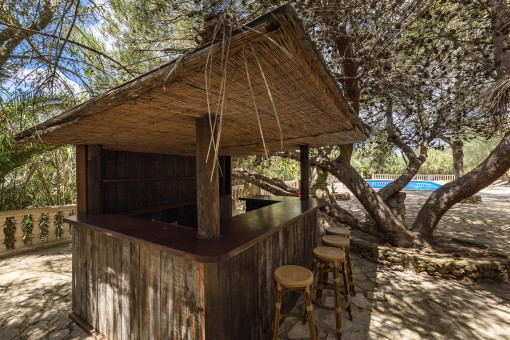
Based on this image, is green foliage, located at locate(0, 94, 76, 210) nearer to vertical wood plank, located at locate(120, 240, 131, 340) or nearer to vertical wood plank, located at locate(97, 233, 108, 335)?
vertical wood plank, located at locate(97, 233, 108, 335)

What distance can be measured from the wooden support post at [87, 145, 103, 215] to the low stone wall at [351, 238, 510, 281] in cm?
482

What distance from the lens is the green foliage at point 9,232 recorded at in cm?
431

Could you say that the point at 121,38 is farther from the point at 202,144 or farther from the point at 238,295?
the point at 238,295

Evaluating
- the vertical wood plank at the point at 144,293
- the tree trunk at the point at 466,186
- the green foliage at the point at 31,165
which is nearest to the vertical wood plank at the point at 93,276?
the vertical wood plank at the point at 144,293

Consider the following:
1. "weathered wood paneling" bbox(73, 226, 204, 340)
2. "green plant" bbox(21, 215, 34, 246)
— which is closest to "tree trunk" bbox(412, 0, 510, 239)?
"weathered wood paneling" bbox(73, 226, 204, 340)

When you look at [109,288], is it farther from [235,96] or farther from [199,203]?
[235,96]

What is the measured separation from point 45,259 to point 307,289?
4.93m

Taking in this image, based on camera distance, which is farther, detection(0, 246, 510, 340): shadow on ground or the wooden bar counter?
detection(0, 246, 510, 340): shadow on ground

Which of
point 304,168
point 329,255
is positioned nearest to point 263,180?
point 304,168

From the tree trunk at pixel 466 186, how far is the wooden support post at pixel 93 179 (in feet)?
18.5

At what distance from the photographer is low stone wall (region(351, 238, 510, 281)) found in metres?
3.43

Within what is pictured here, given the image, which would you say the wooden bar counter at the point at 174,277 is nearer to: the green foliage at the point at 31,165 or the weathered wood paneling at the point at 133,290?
the weathered wood paneling at the point at 133,290

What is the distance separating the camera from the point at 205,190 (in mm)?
1722

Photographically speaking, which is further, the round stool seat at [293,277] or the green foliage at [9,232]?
the green foliage at [9,232]
